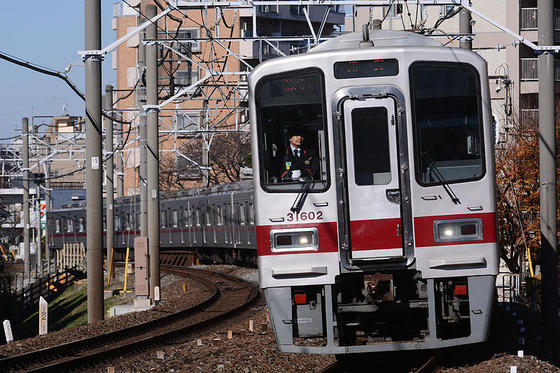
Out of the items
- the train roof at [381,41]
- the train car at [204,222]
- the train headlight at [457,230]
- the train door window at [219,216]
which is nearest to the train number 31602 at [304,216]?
the train headlight at [457,230]

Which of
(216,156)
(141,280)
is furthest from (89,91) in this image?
(216,156)

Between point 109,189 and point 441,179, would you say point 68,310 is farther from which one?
point 441,179

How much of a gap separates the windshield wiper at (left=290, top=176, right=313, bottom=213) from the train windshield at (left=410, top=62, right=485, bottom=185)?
1.11 m

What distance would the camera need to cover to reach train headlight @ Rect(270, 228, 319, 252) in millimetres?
9273

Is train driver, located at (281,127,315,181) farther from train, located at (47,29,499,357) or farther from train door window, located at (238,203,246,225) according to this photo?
train door window, located at (238,203,246,225)

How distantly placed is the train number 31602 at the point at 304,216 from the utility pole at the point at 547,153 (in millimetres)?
5963

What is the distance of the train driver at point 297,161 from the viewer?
9398 millimetres

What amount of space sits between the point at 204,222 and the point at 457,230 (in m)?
28.0

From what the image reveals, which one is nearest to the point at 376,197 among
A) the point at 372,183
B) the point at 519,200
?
the point at 372,183

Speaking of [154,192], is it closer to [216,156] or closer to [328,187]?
[328,187]

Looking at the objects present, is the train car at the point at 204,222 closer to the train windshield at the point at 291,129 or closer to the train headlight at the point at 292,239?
the train windshield at the point at 291,129

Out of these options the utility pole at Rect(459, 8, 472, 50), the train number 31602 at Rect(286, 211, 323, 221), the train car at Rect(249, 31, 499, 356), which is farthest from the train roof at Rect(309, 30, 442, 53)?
the utility pole at Rect(459, 8, 472, 50)

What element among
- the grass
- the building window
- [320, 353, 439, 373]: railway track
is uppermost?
the building window

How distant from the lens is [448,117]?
940 cm
